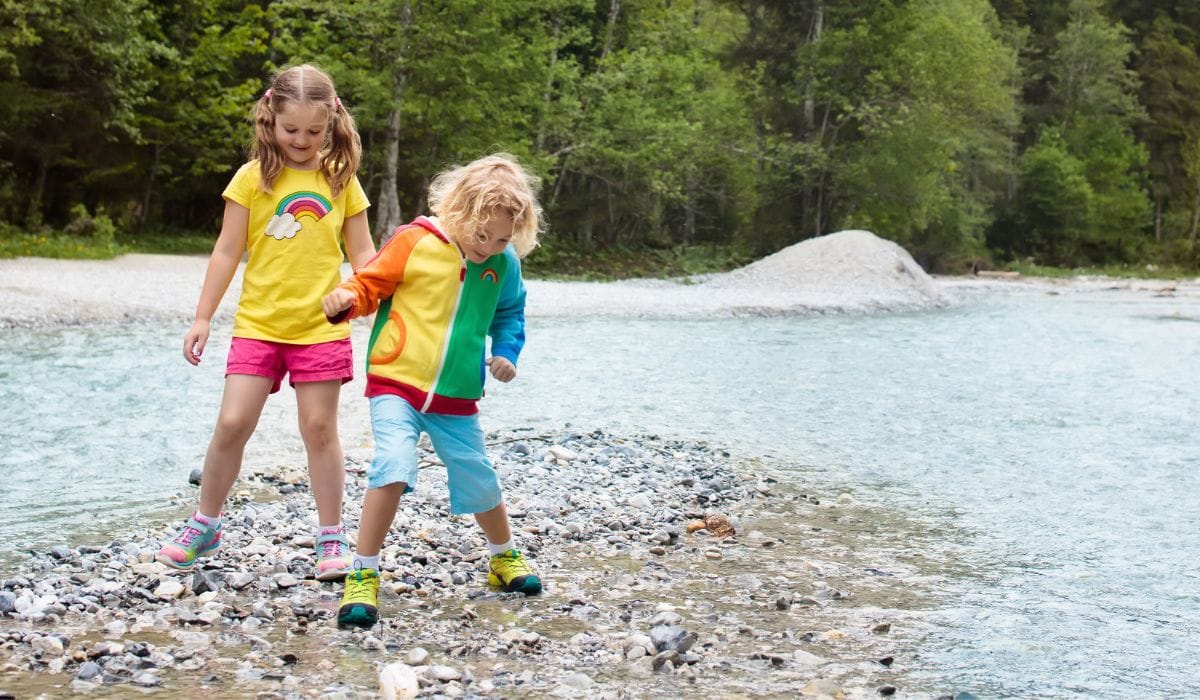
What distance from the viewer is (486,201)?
4.24 meters

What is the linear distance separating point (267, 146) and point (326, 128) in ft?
0.75

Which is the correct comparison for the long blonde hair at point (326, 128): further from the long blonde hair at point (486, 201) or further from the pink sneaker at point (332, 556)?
the pink sneaker at point (332, 556)

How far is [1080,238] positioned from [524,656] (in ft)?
176

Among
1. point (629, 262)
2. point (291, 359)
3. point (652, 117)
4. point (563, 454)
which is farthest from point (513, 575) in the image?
point (629, 262)

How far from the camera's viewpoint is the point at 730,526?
235 inches

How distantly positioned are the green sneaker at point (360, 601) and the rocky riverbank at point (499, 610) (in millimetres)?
58

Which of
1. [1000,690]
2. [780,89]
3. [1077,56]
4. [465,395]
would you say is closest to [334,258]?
[465,395]

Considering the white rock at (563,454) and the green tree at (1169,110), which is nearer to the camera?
the white rock at (563,454)

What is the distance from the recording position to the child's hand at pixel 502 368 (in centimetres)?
435

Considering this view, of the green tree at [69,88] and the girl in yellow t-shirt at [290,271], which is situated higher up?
the green tree at [69,88]

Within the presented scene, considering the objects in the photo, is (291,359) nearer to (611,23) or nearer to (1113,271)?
(611,23)

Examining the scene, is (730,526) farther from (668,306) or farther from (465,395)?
(668,306)

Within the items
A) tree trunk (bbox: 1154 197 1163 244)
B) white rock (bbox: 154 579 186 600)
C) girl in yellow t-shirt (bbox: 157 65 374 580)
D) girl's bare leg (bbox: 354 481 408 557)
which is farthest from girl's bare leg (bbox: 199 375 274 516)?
tree trunk (bbox: 1154 197 1163 244)

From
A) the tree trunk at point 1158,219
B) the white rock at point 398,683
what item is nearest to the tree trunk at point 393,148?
the white rock at point 398,683
